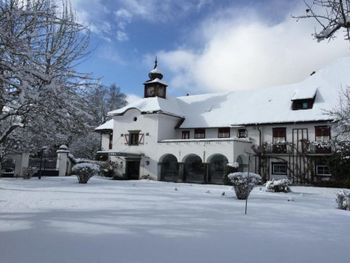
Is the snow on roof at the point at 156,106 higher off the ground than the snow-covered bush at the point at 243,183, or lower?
higher

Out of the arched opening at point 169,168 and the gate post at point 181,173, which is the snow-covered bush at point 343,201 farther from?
the arched opening at point 169,168

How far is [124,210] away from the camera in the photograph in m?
11.5

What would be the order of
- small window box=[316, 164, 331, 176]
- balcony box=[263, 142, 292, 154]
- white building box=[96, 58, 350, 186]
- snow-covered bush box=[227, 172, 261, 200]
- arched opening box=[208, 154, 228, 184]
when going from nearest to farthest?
snow-covered bush box=[227, 172, 261, 200], small window box=[316, 164, 331, 176], white building box=[96, 58, 350, 186], balcony box=[263, 142, 292, 154], arched opening box=[208, 154, 228, 184]

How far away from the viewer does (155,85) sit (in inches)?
1561

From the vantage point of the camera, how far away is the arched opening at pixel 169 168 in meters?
35.9

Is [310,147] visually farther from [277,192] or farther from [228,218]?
[228,218]

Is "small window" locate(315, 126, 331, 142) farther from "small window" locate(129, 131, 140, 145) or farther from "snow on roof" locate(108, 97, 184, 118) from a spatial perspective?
"small window" locate(129, 131, 140, 145)

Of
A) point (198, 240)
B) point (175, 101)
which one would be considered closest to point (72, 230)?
point (198, 240)

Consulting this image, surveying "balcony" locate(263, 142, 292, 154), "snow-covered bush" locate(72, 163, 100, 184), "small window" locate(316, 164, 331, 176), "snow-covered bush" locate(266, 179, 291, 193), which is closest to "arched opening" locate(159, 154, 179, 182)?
"balcony" locate(263, 142, 292, 154)

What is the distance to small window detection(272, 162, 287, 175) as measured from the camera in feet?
103

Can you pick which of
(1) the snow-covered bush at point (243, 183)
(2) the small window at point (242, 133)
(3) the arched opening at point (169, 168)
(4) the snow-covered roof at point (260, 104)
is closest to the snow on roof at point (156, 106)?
(4) the snow-covered roof at point (260, 104)

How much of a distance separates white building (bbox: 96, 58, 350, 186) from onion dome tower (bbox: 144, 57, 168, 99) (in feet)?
0.35

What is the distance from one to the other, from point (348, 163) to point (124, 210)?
2134 centimetres

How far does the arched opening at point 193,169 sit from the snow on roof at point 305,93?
1039 centimetres
